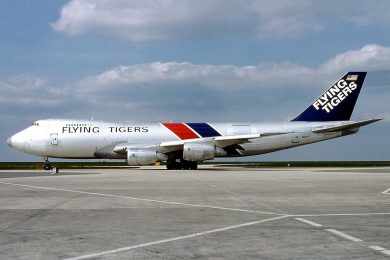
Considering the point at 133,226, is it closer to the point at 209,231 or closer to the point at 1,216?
the point at 209,231

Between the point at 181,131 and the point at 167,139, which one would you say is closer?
the point at 167,139

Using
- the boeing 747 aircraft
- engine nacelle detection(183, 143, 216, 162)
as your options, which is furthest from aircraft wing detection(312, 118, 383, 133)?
engine nacelle detection(183, 143, 216, 162)

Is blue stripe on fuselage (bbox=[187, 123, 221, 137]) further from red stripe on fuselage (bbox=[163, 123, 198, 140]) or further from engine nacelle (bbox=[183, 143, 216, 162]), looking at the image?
engine nacelle (bbox=[183, 143, 216, 162])

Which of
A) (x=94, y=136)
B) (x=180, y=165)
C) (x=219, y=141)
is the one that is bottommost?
(x=180, y=165)

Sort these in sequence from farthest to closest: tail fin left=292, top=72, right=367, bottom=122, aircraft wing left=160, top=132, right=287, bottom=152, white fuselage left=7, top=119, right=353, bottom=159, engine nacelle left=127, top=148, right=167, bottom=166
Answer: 1. tail fin left=292, top=72, right=367, bottom=122
2. white fuselage left=7, top=119, right=353, bottom=159
3. aircraft wing left=160, top=132, right=287, bottom=152
4. engine nacelle left=127, top=148, right=167, bottom=166

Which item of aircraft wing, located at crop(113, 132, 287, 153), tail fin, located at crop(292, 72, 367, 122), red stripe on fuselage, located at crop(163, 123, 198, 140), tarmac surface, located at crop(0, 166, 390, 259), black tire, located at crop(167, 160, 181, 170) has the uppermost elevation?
tail fin, located at crop(292, 72, 367, 122)

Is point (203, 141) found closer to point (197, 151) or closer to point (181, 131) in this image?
point (197, 151)

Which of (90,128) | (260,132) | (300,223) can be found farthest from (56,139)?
(300,223)

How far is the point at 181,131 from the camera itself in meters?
43.6

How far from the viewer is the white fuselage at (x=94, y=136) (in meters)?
42.3

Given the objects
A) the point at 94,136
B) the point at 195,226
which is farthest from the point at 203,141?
the point at 195,226

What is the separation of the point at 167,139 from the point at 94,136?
5.73 meters

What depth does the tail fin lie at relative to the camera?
46594mm

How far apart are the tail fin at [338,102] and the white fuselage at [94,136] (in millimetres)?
3903
